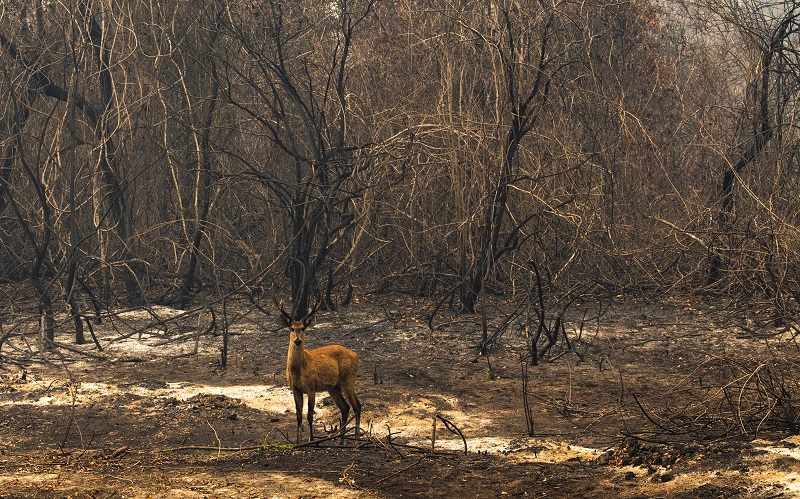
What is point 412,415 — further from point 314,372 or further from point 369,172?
point 369,172

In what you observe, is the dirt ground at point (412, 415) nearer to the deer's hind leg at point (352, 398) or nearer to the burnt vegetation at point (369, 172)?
the deer's hind leg at point (352, 398)

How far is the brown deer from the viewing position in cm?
845

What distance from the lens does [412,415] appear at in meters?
9.51

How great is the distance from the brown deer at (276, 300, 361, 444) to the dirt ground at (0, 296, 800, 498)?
26 cm

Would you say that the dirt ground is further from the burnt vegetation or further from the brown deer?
the burnt vegetation

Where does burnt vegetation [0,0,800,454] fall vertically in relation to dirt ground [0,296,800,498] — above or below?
above

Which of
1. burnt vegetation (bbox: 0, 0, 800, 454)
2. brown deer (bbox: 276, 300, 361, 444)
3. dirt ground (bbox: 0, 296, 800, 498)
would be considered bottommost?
dirt ground (bbox: 0, 296, 800, 498)

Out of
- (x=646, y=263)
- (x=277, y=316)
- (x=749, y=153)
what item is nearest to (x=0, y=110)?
(x=277, y=316)

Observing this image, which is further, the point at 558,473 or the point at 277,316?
the point at 277,316

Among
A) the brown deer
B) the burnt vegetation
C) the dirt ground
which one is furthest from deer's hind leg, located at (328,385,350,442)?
the burnt vegetation

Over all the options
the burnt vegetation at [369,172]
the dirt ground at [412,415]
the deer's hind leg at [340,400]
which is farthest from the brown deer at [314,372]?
the burnt vegetation at [369,172]

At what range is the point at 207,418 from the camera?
31.3 ft

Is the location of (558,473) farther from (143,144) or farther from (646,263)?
(143,144)

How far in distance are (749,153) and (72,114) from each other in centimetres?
936
